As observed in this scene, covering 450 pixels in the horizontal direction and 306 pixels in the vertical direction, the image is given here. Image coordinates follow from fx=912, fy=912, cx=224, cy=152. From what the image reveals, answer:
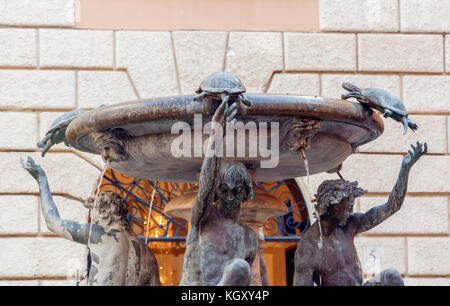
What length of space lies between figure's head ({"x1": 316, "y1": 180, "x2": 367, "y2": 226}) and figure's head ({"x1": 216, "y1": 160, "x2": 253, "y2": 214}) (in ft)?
2.02

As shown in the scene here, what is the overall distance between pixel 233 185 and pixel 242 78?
13.7 ft

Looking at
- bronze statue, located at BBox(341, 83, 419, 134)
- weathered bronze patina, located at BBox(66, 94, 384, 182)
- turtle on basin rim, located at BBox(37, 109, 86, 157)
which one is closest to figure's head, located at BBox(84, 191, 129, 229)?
weathered bronze patina, located at BBox(66, 94, 384, 182)

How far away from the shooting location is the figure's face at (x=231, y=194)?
533 cm

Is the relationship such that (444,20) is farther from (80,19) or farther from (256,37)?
(80,19)

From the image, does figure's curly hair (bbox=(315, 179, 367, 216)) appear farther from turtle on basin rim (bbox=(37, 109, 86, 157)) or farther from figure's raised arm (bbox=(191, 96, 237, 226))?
turtle on basin rim (bbox=(37, 109, 86, 157))

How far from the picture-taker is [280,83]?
9406 mm

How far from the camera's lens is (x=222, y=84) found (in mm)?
5074

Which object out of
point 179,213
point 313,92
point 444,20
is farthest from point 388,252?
point 179,213

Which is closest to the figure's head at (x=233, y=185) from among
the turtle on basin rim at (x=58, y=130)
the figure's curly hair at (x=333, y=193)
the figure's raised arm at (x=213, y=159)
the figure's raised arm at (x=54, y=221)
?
the figure's raised arm at (x=213, y=159)

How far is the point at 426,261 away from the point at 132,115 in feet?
15.8

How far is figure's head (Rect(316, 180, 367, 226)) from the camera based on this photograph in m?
5.75

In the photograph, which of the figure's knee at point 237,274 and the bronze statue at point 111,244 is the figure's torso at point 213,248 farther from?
the bronze statue at point 111,244

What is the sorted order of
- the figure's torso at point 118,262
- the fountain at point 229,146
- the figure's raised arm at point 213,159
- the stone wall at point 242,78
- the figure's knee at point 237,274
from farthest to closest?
1. the stone wall at point 242,78
2. the figure's torso at point 118,262
3. the fountain at point 229,146
4. the figure's raised arm at point 213,159
5. the figure's knee at point 237,274

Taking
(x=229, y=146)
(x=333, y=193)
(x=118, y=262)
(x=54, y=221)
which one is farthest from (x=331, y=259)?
A: (x=54, y=221)
